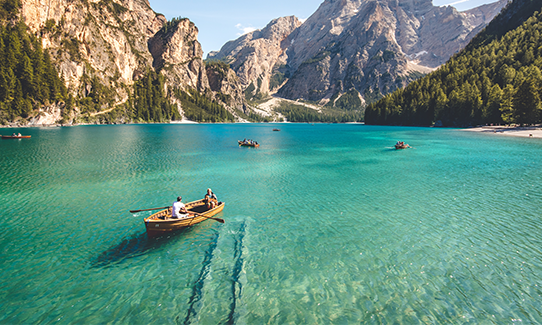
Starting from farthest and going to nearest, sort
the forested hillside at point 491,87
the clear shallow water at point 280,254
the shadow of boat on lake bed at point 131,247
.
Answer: the forested hillside at point 491,87 < the shadow of boat on lake bed at point 131,247 < the clear shallow water at point 280,254

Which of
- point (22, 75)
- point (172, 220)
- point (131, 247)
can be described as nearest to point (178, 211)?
point (172, 220)

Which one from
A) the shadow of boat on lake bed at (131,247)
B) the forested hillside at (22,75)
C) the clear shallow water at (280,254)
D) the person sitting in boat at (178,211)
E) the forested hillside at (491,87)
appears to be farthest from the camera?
the forested hillside at (22,75)

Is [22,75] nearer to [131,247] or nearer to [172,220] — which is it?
[131,247]

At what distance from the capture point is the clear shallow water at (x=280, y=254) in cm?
1292

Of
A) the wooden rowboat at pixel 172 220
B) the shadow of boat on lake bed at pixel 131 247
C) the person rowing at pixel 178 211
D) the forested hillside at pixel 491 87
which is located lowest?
the shadow of boat on lake bed at pixel 131 247

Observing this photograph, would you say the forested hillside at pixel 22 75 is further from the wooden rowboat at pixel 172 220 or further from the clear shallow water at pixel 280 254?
the wooden rowboat at pixel 172 220


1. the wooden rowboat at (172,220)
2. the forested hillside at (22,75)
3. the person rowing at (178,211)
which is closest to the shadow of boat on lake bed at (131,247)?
the wooden rowboat at (172,220)

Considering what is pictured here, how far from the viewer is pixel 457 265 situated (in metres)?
16.4

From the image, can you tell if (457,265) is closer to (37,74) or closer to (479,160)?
(479,160)

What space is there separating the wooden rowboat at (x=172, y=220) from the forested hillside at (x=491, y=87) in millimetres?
138316

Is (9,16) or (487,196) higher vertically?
(9,16)

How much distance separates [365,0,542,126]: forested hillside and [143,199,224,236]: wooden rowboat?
454 feet

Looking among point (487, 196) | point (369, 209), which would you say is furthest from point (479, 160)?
point (369, 209)

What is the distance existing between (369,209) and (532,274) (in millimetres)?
12781
